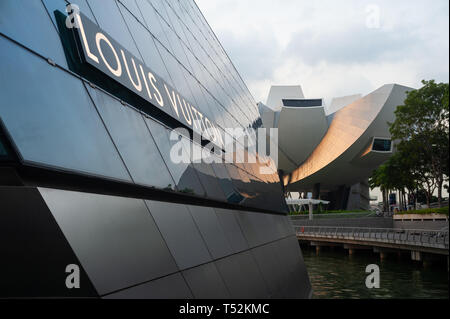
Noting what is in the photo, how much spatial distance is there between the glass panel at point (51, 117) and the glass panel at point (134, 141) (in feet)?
0.79

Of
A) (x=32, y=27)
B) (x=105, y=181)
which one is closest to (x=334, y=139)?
(x=105, y=181)

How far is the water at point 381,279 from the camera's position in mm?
19047

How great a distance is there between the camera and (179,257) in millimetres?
5211

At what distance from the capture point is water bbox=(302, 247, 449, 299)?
19.0 metres

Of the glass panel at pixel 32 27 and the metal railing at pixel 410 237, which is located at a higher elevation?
the glass panel at pixel 32 27

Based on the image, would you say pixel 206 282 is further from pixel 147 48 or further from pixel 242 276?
pixel 147 48

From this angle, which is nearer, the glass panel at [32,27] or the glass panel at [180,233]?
the glass panel at [32,27]

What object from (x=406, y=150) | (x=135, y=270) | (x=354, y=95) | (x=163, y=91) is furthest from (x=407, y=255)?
(x=354, y=95)

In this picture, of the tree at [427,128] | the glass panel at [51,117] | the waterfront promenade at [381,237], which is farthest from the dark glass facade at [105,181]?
the tree at [427,128]

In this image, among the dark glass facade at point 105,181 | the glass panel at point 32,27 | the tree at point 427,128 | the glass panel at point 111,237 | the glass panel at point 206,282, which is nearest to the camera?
the dark glass facade at point 105,181

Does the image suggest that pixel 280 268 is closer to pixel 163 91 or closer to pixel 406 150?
pixel 163 91

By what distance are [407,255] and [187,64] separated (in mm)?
30445

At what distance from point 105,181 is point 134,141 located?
1.16m

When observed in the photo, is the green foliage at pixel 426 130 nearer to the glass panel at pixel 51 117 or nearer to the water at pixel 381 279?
the water at pixel 381 279
